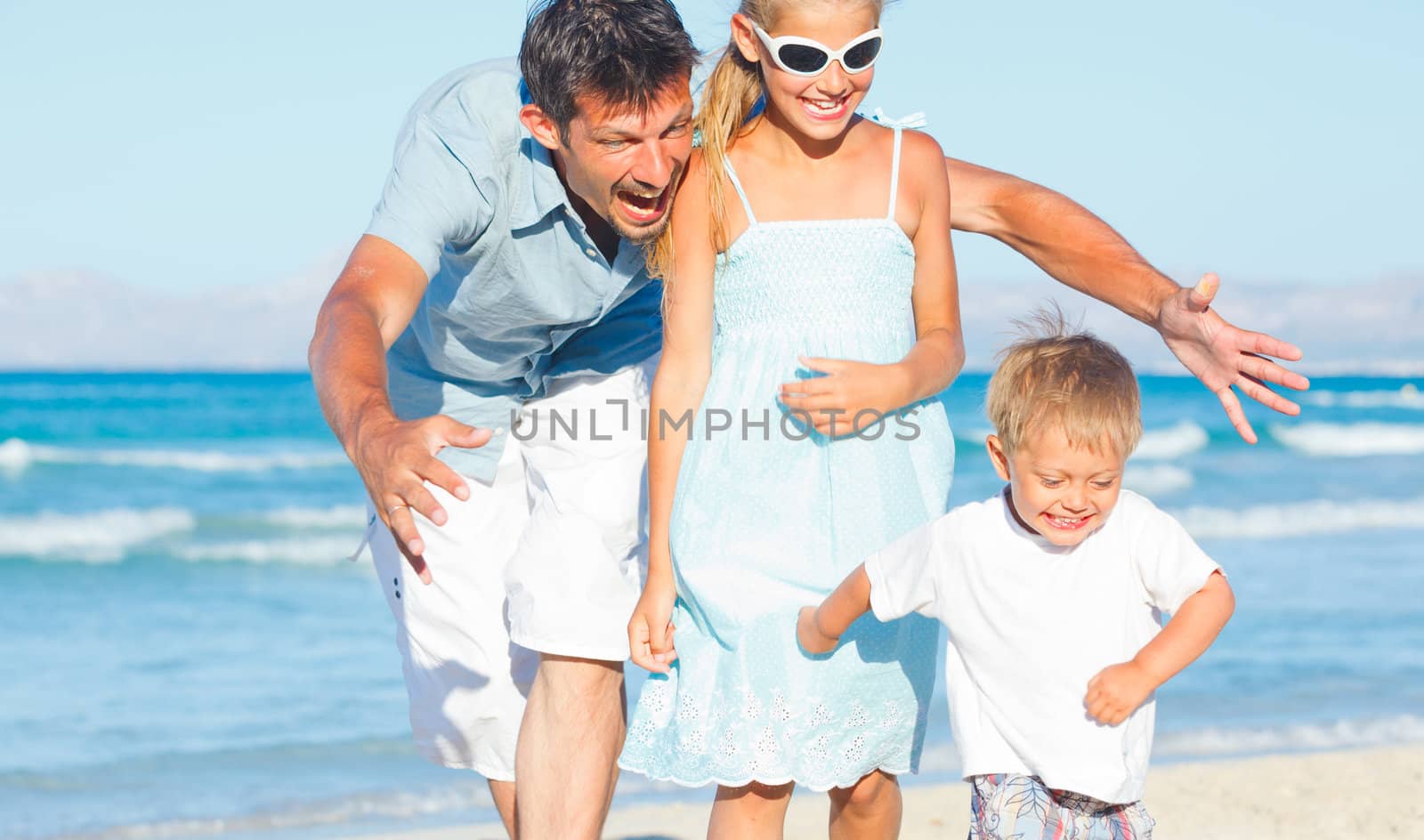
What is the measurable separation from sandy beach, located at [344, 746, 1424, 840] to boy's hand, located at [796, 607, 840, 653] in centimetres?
203

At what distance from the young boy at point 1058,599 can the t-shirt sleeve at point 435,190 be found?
123 cm

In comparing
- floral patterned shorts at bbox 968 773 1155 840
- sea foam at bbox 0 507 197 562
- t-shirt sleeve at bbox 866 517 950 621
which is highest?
t-shirt sleeve at bbox 866 517 950 621

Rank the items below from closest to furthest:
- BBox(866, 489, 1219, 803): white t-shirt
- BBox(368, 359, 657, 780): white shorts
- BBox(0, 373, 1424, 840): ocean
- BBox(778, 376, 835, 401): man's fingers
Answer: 1. BBox(866, 489, 1219, 803): white t-shirt
2. BBox(778, 376, 835, 401): man's fingers
3. BBox(368, 359, 657, 780): white shorts
4. BBox(0, 373, 1424, 840): ocean

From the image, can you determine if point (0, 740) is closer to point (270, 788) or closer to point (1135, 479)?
point (270, 788)

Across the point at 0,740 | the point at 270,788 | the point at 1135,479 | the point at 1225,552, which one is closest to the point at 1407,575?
the point at 1225,552

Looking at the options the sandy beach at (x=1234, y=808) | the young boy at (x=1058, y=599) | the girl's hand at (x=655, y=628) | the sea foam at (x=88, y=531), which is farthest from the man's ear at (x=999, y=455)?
the sea foam at (x=88, y=531)

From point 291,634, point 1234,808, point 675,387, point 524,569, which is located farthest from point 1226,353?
point 291,634

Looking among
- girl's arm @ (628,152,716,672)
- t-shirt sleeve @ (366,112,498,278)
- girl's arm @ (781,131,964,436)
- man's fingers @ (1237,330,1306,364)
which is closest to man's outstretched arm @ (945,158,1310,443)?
man's fingers @ (1237,330,1306,364)

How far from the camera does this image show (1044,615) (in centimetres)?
268

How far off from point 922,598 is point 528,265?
1.34 m

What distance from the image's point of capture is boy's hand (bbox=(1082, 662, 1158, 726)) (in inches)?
101

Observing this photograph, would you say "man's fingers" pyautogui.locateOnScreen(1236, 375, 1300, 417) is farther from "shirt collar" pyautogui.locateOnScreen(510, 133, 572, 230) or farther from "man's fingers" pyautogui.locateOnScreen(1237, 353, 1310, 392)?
"shirt collar" pyautogui.locateOnScreen(510, 133, 572, 230)

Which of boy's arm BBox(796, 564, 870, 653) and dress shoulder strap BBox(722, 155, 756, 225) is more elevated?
dress shoulder strap BBox(722, 155, 756, 225)

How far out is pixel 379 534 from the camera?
4.15 m
